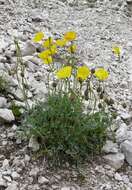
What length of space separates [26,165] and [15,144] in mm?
236

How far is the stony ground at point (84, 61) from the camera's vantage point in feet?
10.9

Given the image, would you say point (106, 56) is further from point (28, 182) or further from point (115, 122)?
point (28, 182)

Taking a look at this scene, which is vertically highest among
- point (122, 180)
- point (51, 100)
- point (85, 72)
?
point (85, 72)

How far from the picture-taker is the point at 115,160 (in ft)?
11.4

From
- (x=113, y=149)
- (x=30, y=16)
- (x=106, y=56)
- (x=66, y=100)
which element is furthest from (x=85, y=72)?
(x=30, y=16)

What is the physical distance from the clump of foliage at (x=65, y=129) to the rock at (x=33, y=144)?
38 mm

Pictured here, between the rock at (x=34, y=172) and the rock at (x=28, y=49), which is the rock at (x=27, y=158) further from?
the rock at (x=28, y=49)

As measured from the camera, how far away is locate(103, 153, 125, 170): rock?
3.48 metres

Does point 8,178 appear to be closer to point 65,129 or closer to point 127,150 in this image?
point 65,129

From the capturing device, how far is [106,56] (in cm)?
530

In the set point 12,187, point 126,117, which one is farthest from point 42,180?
point 126,117

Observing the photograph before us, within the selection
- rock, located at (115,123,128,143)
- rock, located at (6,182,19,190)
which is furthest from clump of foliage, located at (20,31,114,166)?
rock, located at (6,182,19,190)

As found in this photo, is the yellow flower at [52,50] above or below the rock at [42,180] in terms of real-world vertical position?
above

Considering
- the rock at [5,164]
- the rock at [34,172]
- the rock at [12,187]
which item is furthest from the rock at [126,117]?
the rock at [12,187]
